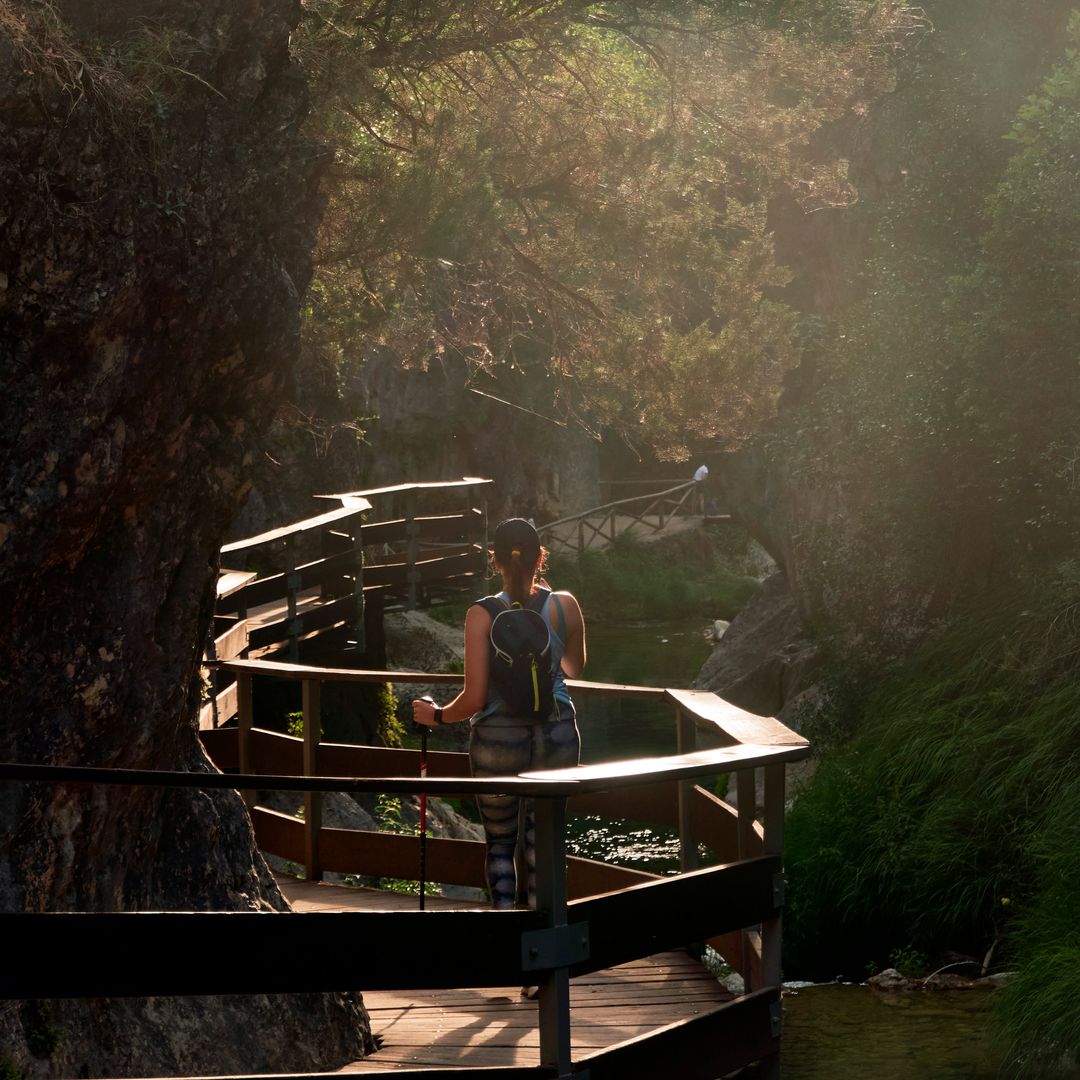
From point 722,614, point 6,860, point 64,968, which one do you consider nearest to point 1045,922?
point 6,860

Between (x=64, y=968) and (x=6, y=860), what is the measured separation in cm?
200

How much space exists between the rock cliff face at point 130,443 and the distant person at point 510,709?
33.4 inches

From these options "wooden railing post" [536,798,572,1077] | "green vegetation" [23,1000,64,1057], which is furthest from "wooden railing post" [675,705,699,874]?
"green vegetation" [23,1000,64,1057]

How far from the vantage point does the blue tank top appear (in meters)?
5.61

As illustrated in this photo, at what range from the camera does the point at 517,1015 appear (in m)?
5.84

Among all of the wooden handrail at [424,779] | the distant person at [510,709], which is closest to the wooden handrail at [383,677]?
the distant person at [510,709]

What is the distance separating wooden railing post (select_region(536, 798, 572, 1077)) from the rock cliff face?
189 cm

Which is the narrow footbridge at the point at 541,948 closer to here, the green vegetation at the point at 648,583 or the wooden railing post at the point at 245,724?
the wooden railing post at the point at 245,724

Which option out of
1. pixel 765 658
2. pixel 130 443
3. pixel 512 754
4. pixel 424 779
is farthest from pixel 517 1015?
pixel 765 658

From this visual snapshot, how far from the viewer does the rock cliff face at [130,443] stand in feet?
19.0

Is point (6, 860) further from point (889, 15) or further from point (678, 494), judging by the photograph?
point (678, 494)

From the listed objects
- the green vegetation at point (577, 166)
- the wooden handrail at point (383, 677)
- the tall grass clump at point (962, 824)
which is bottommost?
the tall grass clump at point (962, 824)

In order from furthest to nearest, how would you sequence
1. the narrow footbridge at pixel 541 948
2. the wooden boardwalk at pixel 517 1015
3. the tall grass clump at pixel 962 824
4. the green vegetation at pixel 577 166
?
the tall grass clump at pixel 962 824, the green vegetation at pixel 577 166, the wooden boardwalk at pixel 517 1015, the narrow footbridge at pixel 541 948

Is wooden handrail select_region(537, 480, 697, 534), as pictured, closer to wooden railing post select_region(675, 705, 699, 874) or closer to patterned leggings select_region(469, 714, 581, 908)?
wooden railing post select_region(675, 705, 699, 874)
